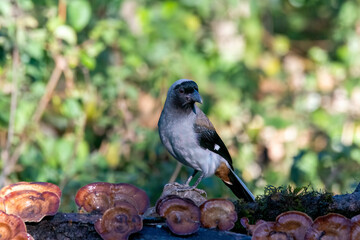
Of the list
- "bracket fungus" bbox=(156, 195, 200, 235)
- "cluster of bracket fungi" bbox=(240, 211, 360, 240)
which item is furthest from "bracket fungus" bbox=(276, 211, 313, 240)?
"bracket fungus" bbox=(156, 195, 200, 235)

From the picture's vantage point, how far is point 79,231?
293cm

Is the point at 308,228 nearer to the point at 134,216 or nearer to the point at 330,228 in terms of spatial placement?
the point at 330,228

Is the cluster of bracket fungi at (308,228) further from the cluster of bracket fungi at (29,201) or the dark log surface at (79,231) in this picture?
the cluster of bracket fungi at (29,201)

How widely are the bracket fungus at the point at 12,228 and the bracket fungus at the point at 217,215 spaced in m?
0.93

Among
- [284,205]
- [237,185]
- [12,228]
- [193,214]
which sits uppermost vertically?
[237,185]

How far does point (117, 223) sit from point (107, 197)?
1.28 ft

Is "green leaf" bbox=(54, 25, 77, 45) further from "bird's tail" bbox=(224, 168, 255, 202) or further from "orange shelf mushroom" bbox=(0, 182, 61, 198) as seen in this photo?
"orange shelf mushroom" bbox=(0, 182, 61, 198)

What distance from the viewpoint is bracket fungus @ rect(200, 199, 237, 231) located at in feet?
9.98

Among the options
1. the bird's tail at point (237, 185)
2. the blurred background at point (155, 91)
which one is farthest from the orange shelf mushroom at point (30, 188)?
the bird's tail at point (237, 185)

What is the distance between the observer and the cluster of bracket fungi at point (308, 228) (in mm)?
2711

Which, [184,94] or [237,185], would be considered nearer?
[184,94]

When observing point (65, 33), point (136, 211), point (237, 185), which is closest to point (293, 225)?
point (136, 211)

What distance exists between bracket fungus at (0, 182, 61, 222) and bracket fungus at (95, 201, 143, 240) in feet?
0.86

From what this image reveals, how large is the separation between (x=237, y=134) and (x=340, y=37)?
2782 millimetres
